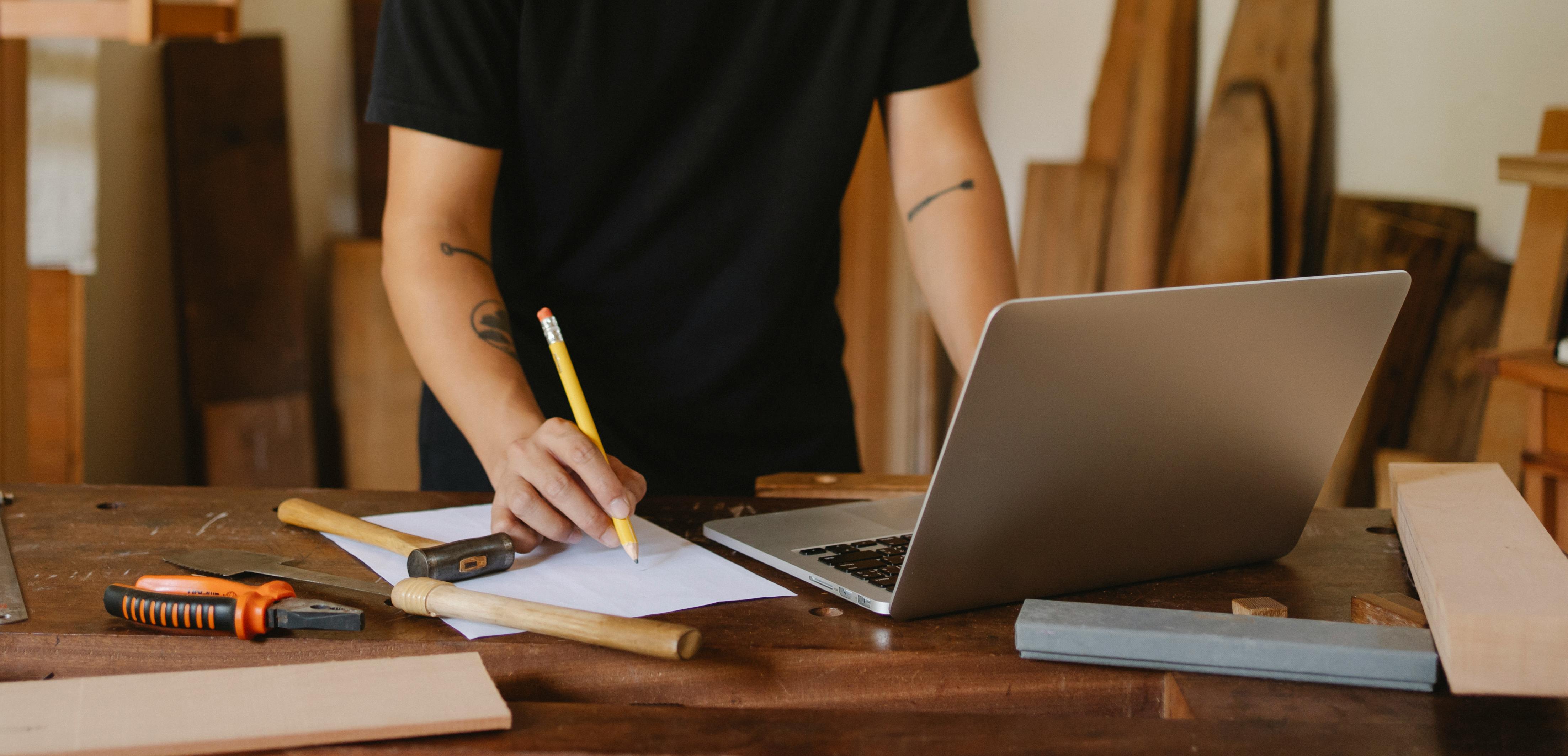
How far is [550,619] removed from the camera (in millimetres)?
752

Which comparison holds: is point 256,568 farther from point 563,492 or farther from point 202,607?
point 563,492

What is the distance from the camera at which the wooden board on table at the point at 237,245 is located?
2584 mm

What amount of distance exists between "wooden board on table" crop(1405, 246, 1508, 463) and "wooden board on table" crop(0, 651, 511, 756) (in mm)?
1907

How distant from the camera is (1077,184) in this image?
2957 mm

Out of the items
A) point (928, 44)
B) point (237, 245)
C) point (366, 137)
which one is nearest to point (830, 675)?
point (928, 44)

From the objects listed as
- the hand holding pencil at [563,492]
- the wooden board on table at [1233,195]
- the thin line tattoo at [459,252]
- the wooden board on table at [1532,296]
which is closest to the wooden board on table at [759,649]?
the hand holding pencil at [563,492]

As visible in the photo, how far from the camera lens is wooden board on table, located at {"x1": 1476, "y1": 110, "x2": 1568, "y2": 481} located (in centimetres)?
176

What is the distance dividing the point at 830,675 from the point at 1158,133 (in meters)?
2.20

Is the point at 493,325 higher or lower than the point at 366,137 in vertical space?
lower

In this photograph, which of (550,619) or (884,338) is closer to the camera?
(550,619)

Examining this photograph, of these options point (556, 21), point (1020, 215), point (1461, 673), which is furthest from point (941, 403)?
point (1461, 673)

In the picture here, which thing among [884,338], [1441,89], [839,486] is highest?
[1441,89]

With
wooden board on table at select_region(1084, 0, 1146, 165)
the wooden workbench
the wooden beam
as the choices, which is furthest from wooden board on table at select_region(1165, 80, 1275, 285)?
the wooden workbench

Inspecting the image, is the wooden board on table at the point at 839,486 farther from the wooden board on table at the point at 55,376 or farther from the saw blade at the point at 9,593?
the wooden board on table at the point at 55,376
